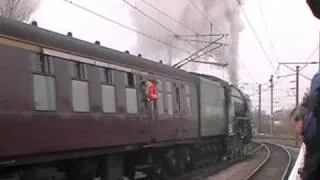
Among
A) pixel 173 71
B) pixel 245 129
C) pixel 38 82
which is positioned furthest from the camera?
pixel 245 129

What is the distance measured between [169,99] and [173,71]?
1370 millimetres

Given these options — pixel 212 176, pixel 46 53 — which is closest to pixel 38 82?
pixel 46 53

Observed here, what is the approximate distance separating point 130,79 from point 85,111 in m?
2.69

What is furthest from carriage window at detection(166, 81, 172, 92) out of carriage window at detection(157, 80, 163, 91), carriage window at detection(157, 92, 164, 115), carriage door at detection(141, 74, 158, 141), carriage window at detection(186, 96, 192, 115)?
carriage window at detection(186, 96, 192, 115)

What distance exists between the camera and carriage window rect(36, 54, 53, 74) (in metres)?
9.22

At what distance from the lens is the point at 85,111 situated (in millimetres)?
10727

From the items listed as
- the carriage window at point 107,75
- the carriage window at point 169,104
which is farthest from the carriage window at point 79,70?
the carriage window at point 169,104

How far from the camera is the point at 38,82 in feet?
29.9

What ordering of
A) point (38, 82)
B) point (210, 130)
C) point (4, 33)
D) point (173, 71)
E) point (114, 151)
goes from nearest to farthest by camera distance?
point (4, 33) < point (38, 82) < point (114, 151) < point (173, 71) < point (210, 130)

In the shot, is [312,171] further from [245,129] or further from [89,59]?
[245,129]

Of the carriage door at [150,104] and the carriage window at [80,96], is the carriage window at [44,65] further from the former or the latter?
the carriage door at [150,104]

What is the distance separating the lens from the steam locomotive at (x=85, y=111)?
8.54m

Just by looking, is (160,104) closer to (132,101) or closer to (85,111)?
(132,101)

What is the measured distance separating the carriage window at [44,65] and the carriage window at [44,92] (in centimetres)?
10
